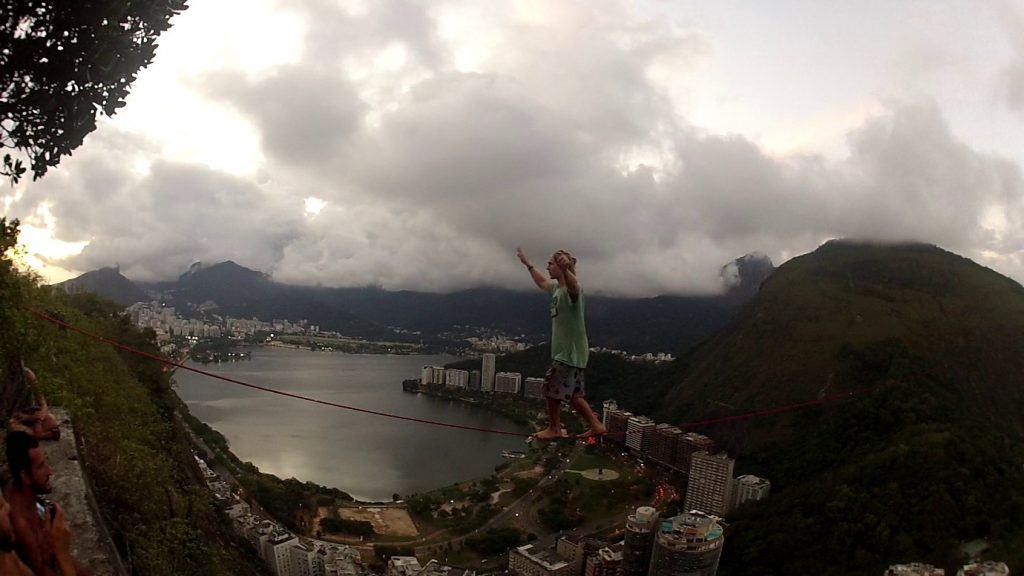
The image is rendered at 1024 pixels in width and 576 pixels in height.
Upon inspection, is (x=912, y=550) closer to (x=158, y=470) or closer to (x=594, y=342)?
(x=158, y=470)

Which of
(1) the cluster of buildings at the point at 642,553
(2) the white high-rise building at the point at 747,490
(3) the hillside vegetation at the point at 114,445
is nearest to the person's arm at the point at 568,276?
(3) the hillside vegetation at the point at 114,445

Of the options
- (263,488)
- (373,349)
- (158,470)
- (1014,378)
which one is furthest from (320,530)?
(373,349)

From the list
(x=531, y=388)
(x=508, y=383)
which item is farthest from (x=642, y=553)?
(x=508, y=383)

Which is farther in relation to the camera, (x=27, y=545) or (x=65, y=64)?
(x=65, y=64)

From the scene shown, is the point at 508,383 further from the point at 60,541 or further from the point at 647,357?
the point at 60,541

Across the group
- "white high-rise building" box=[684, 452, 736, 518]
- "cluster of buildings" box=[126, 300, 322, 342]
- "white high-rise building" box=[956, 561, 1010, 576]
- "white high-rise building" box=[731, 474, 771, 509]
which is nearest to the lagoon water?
"cluster of buildings" box=[126, 300, 322, 342]

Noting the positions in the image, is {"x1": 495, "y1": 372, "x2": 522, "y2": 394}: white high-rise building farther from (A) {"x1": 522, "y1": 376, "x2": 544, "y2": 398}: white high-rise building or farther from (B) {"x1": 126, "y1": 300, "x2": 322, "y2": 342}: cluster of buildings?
(B) {"x1": 126, "y1": 300, "x2": 322, "y2": 342}: cluster of buildings
